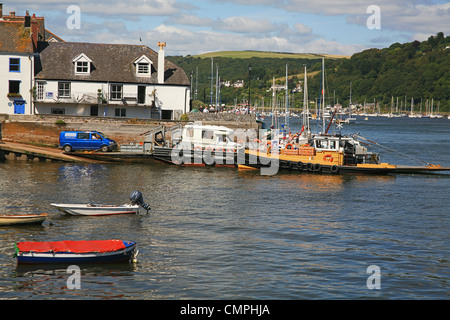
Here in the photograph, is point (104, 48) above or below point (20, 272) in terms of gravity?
above

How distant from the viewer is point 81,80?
2657 inches

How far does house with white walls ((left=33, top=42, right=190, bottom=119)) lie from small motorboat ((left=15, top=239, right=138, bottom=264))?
42.9 metres

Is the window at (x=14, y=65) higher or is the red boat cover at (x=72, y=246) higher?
the window at (x=14, y=65)

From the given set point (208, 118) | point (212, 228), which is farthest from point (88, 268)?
point (208, 118)

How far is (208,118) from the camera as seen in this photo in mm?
67438

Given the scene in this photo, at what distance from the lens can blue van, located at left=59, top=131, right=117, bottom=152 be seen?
58562mm

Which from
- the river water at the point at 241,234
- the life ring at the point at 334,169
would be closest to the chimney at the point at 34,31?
the river water at the point at 241,234

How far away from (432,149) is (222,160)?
1783 inches

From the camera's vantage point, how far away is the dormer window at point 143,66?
227ft

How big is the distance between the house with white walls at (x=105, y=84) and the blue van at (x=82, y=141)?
8.95 metres

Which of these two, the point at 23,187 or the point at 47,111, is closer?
the point at 23,187


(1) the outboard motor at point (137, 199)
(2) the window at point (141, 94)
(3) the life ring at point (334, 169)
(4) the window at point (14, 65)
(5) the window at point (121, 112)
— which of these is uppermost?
(4) the window at point (14, 65)

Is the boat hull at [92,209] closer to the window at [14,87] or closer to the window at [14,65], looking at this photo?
the window at [14,87]

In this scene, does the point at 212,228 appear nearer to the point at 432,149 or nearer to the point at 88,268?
the point at 88,268
